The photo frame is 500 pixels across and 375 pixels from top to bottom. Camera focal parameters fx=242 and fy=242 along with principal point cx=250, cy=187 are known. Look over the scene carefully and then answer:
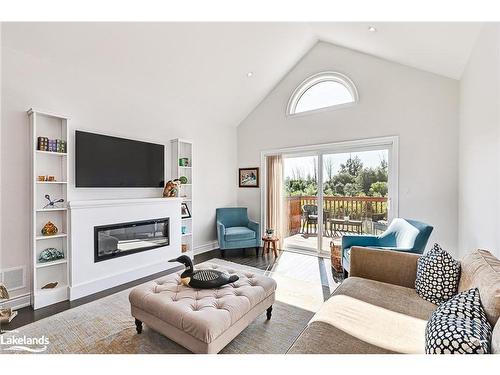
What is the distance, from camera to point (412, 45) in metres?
2.78

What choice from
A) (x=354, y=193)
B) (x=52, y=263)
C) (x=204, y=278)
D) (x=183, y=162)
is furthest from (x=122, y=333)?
(x=354, y=193)

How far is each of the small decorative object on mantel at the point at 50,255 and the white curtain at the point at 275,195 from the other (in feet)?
11.0

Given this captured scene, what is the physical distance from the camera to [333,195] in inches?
164

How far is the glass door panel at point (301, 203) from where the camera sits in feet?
14.4

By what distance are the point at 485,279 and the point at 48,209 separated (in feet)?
11.8

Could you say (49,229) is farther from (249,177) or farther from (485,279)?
(485,279)

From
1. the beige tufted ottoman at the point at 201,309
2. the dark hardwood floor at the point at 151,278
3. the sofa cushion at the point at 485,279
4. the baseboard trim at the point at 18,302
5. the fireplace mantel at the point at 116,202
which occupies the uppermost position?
the fireplace mantel at the point at 116,202

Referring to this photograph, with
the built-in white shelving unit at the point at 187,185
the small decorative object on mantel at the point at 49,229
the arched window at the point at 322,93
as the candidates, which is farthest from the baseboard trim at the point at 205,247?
the arched window at the point at 322,93

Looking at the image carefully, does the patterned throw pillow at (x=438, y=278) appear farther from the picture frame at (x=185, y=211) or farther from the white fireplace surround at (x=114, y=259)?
the picture frame at (x=185, y=211)

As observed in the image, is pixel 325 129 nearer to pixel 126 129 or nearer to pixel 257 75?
pixel 257 75

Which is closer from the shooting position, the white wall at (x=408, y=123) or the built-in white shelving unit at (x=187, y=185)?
the white wall at (x=408, y=123)

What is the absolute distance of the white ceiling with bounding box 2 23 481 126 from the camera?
2465 millimetres
